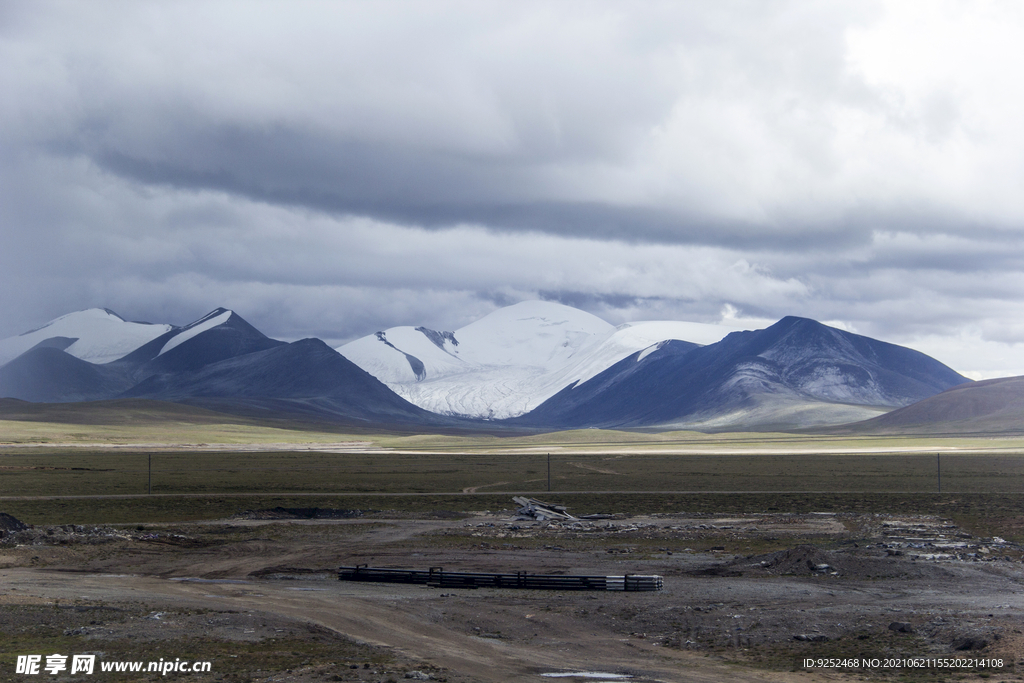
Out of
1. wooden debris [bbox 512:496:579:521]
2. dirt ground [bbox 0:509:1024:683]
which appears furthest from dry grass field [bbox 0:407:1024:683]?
wooden debris [bbox 512:496:579:521]

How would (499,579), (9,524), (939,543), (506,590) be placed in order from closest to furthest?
(506,590) → (499,579) → (939,543) → (9,524)

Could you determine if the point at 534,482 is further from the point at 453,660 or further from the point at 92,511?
the point at 453,660

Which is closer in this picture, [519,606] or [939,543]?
[519,606]

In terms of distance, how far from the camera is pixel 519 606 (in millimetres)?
31906

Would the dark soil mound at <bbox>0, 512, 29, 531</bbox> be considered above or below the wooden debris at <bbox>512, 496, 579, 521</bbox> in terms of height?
above

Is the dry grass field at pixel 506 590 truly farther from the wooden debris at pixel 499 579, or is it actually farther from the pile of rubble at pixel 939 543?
the wooden debris at pixel 499 579

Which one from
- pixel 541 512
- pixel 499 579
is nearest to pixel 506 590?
pixel 499 579

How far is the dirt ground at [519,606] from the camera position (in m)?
23.6

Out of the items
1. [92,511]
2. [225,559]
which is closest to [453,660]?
[225,559]

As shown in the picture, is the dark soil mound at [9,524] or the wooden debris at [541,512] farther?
the wooden debris at [541,512]

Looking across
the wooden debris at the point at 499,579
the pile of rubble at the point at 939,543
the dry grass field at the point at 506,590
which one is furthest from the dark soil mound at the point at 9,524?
the pile of rubble at the point at 939,543

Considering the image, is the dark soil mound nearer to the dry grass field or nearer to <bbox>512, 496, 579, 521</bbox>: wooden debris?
the dry grass field

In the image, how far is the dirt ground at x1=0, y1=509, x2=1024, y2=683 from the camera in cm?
2362

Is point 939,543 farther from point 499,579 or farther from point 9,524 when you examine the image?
point 9,524
